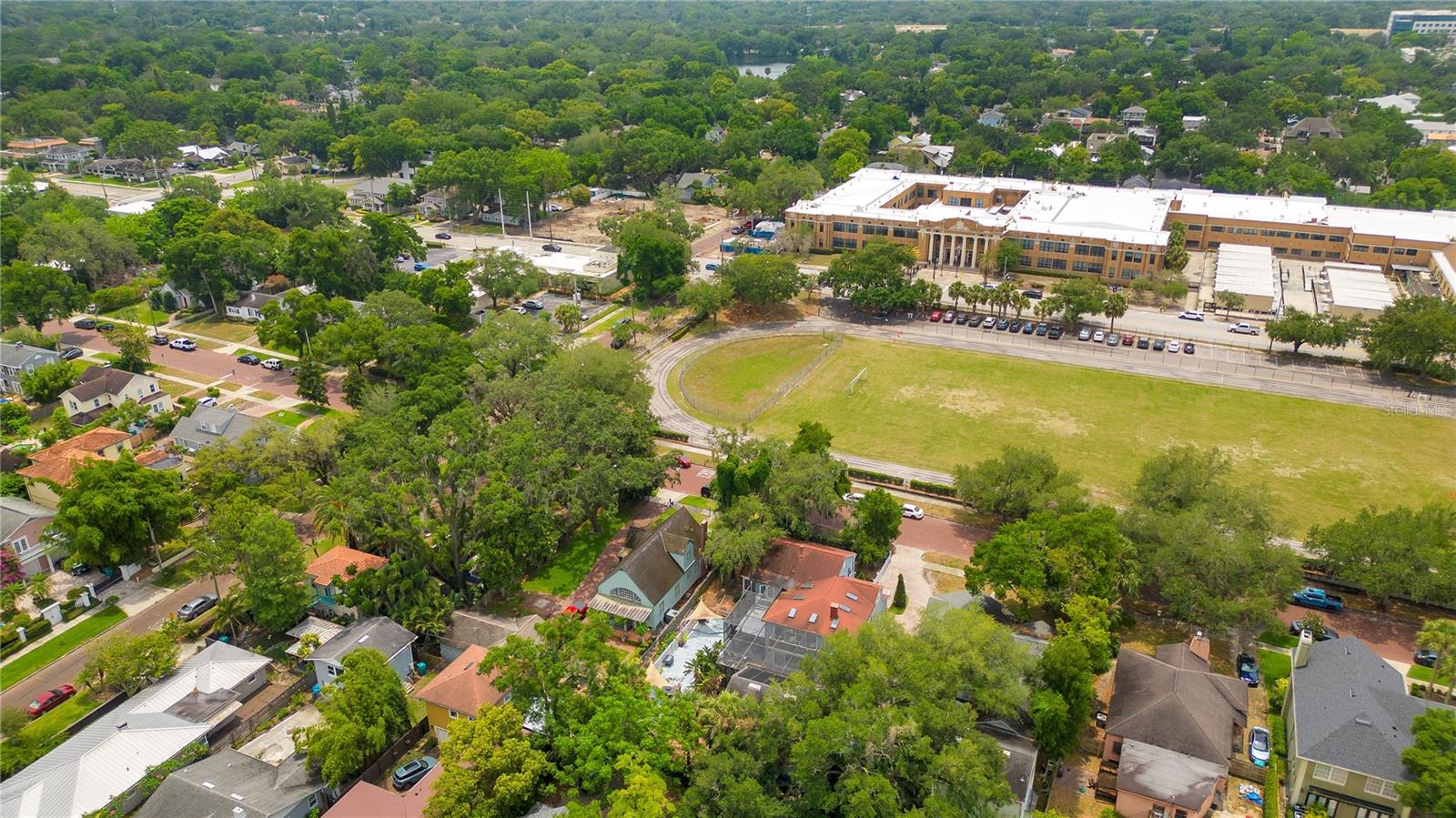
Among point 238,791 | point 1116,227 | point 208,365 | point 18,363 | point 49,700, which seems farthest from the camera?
point 1116,227

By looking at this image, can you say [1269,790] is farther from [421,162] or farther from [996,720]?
[421,162]

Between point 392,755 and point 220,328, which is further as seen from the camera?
point 220,328

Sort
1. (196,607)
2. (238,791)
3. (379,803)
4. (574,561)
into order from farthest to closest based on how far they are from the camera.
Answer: (574,561), (196,607), (238,791), (379,803)

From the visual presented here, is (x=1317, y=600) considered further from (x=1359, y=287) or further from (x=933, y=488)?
(x=1359, y=287)

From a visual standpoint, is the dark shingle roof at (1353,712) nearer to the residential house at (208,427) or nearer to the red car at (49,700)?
the red car at (49,700)

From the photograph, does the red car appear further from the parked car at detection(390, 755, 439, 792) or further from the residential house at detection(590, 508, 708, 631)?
the residential house at detection(590, 508, 708, 631)

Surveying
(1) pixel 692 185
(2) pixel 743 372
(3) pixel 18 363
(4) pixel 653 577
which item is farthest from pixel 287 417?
(1) pixel 692 185

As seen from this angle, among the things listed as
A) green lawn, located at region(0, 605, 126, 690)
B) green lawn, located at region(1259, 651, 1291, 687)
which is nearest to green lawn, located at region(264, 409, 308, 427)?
green lawn, located at region(0, 605, 126, 690)

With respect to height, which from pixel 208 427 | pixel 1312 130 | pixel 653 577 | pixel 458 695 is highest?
pixel 1312 130
